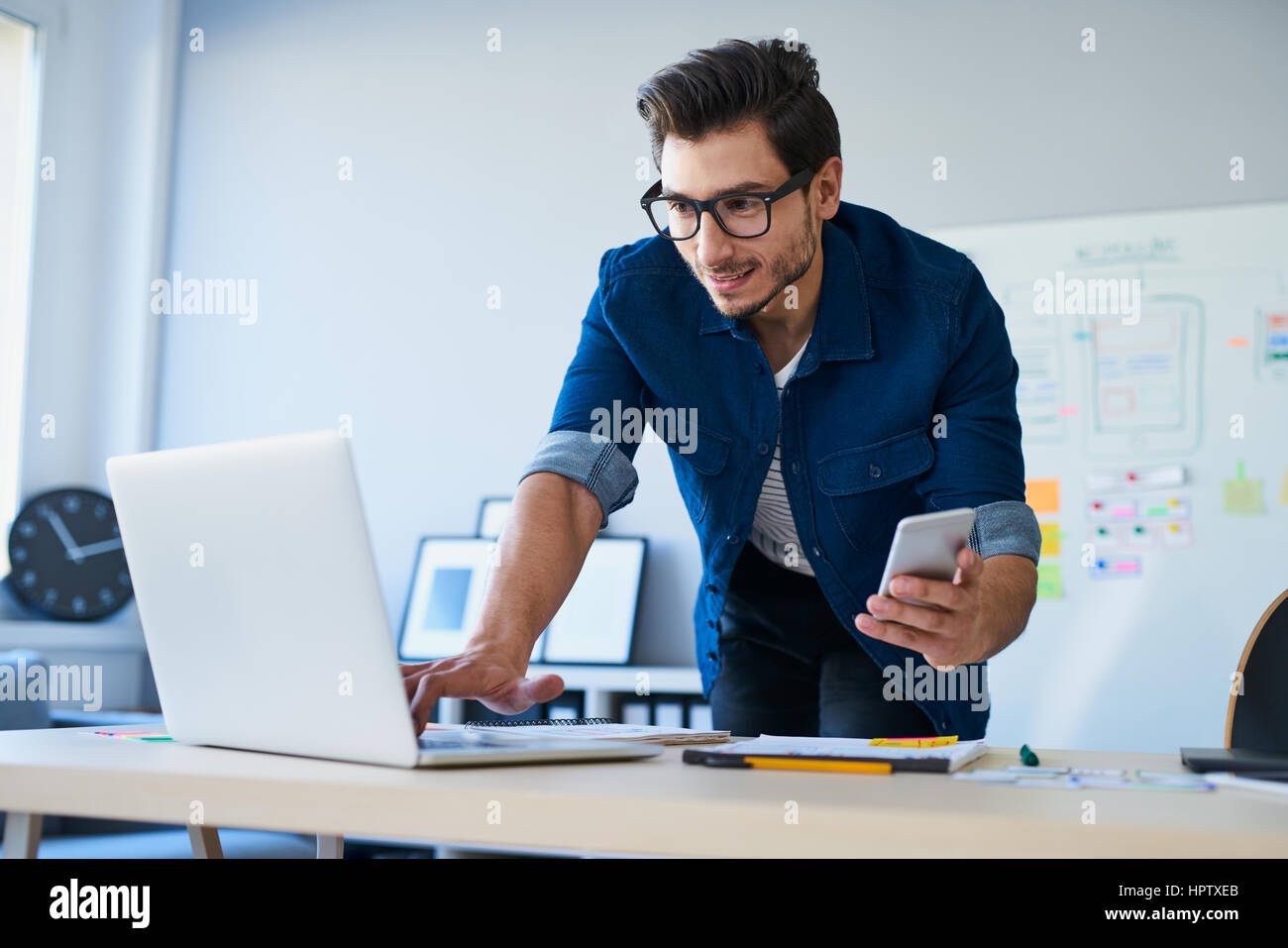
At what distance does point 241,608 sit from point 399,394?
2844 millimetres

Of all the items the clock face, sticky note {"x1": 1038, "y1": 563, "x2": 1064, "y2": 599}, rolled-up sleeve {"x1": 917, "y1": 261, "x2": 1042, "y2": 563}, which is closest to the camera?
rolled-up sleeve {"x1": 917, "y1": 261, "x2": 1042, "y2": 563}

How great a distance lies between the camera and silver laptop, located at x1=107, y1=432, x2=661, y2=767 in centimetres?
83

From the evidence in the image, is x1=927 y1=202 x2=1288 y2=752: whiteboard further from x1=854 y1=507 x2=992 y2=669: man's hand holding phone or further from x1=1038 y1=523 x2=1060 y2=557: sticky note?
x1=854 y1=507 x2=992 y2=669: man's hand holding phone

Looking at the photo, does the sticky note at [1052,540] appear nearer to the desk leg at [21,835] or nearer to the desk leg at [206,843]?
the desk leg at [206,843]

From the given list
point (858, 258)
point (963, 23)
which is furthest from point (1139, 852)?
point (963, 23)

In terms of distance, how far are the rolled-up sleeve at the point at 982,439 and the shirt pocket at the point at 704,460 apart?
0.85 feet

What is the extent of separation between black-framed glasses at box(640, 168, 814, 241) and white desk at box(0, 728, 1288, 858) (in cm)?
75

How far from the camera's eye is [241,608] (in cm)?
92

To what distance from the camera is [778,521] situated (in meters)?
1.58

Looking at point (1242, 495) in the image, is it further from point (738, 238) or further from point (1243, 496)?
point (738, 238)

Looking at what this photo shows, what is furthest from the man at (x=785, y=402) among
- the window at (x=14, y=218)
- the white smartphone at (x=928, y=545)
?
the window at (x=14, y=218)

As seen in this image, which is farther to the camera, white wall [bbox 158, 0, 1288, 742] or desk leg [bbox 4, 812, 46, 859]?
white wall [bbox 158, 0, 1288, 742]

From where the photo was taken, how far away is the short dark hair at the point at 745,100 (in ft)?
4.82

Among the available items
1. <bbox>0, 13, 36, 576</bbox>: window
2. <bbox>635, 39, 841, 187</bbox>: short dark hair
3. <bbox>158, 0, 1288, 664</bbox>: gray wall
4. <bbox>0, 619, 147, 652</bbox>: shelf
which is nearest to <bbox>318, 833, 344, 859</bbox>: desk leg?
<bbox>635, 39, 841, 187</bbox>: short dark hair
